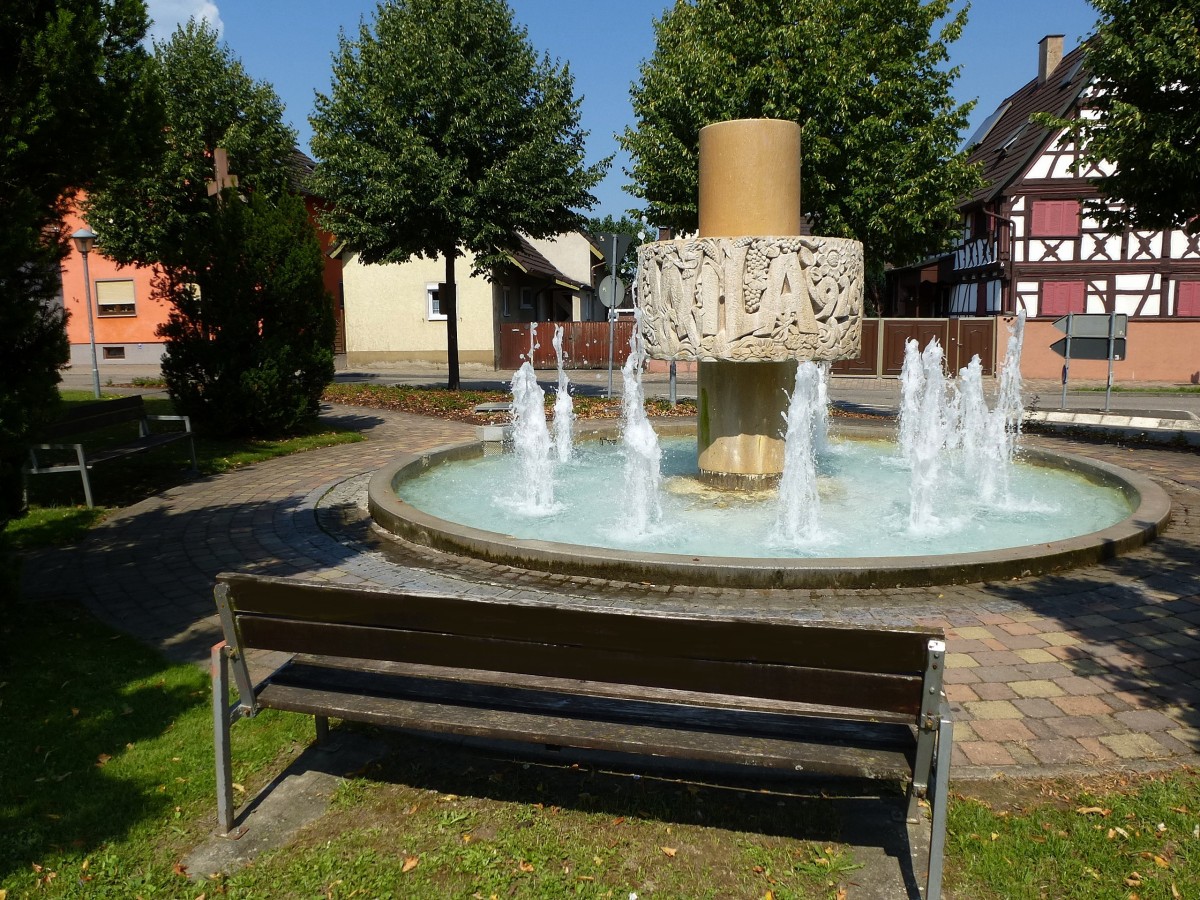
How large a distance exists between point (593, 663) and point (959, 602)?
3.47m

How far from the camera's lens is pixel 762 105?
719 inches

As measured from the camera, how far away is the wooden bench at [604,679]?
8.91 ft

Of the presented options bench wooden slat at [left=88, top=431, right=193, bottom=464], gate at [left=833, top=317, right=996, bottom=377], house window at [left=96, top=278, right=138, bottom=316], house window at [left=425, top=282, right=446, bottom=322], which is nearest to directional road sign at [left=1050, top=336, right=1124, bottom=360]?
gate at [left=833, top=317, right=996, bottom=377]

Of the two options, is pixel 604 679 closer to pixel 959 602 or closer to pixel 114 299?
pixel 959 602

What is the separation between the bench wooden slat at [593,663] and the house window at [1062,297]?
93.1 feet

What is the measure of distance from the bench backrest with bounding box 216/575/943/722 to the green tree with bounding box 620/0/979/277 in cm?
1683

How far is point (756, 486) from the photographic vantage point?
8.49 metres

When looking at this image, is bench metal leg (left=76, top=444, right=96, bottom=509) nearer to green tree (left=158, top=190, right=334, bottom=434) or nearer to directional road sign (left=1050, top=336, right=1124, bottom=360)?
green tree (left=158, top=190, right=334, bottom=434)

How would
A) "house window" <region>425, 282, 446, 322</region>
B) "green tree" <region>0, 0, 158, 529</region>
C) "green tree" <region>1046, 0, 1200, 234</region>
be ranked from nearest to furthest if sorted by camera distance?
"green tree" <region>0, 0, 158, 529</region>, "green tree" <region>1046, 0, 1200, 234</region>, "house window" <region>425, 282, 446, 322</region>

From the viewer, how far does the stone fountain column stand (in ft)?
25.7

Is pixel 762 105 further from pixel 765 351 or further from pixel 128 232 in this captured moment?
pixel 128 232

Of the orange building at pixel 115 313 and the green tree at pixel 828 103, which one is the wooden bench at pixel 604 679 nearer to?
the green tree at pixel 828 103

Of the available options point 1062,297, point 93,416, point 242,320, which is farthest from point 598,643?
point 1062,297

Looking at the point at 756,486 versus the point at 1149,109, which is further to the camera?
the point at 1149,109
